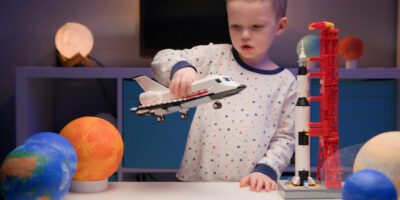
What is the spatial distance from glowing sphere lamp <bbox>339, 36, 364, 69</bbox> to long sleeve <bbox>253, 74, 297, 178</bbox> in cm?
109

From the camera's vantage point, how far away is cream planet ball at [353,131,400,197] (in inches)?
29.9

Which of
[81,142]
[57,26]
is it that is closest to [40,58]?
[57,26]

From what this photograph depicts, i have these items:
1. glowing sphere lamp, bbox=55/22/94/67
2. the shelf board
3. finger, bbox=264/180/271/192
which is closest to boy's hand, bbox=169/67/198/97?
finger, bbox=264/180/271/192

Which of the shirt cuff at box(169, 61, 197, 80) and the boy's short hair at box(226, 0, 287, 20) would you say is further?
the boy's short hair at box(226, 0, 287, 20)

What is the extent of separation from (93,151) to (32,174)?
6.5 inches

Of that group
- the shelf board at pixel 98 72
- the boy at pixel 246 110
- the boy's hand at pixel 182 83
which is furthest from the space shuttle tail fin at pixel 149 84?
the shelf board at pixel 98 72

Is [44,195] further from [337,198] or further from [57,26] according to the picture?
[57,26]

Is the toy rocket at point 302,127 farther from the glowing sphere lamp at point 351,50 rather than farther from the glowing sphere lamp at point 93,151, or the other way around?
the glowing sphere lamp at point 351,50

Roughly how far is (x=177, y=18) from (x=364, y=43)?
101 cm

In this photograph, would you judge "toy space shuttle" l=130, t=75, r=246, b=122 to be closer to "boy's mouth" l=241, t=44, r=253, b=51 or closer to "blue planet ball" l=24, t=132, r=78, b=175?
"blue planet ball" l=24, t=132, r=78, b=175

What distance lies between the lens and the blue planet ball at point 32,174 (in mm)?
738

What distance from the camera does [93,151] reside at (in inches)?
35.1

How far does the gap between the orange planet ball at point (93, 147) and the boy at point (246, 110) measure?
232 millimetres

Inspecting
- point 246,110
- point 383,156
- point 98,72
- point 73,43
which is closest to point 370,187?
point 383,156
